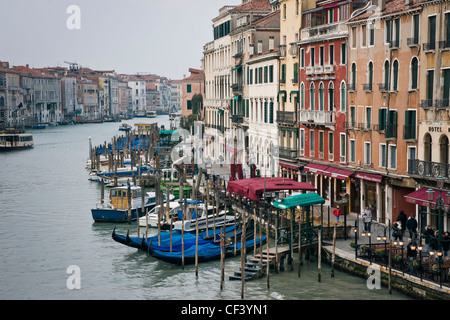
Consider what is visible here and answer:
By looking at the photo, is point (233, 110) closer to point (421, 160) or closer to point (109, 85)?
point (421, 160)

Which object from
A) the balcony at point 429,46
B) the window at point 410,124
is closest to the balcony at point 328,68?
the window at point 410,124

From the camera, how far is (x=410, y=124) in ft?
Answer: 74.2

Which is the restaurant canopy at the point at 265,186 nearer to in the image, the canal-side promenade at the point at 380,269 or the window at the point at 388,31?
the canal-side promenade at the point at 380,269

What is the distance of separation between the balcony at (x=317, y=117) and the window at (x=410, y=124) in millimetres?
5311

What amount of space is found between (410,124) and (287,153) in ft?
32.8

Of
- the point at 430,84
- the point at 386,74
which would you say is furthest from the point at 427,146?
the point at 386,74

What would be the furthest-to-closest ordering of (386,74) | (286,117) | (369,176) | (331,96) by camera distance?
(286,117), (331,96), (369,176), (386,74)

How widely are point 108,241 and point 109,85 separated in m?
155

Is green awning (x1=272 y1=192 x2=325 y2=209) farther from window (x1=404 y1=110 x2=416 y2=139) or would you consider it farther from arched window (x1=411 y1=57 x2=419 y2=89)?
arched window (x1=411 y1=57 x2=419 y2=89)

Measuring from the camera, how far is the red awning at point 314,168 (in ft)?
92.9

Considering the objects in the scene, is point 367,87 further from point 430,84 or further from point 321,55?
point 321,55

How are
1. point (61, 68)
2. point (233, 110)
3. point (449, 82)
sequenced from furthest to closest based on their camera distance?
point (61, 68) < point (233, 110) < point (449, 82)

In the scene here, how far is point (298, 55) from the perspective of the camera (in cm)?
3134

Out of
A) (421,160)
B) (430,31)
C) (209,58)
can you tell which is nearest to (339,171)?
(421,160)
